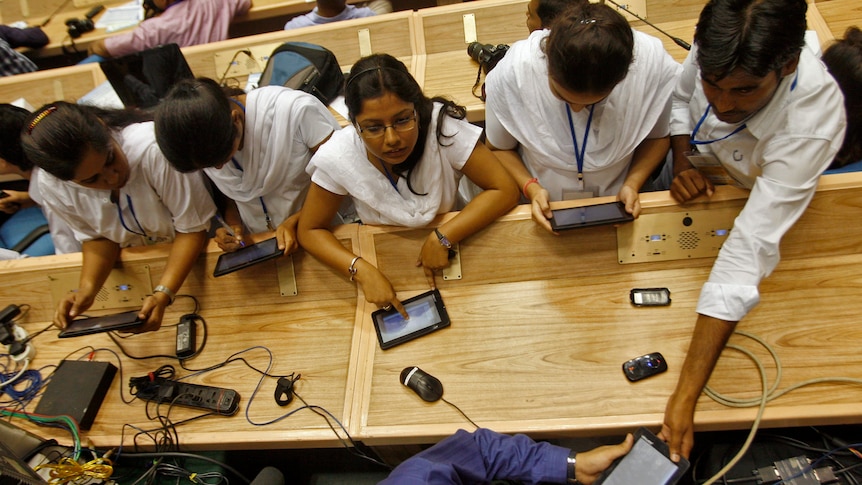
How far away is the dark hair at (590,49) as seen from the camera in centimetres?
93

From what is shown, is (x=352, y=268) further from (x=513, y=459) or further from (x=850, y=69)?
(x=850, y=69)

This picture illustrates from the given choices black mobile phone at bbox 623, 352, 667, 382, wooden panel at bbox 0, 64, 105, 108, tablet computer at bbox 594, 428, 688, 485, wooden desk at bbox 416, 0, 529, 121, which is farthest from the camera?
wooden panel at bbox 0, 64, 105, 108

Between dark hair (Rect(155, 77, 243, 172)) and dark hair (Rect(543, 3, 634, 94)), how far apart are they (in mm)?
776

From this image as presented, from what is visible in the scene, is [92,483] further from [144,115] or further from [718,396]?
[718,396]

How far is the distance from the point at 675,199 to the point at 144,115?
4.90 feet

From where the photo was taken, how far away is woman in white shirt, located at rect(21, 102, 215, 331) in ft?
4.29

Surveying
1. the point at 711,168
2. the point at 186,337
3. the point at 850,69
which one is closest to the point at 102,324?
the point at 186,337

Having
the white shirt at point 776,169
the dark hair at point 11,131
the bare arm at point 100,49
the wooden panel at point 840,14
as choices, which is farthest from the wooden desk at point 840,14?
the bare arm at point 100,49

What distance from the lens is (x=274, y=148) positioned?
4.50 feet

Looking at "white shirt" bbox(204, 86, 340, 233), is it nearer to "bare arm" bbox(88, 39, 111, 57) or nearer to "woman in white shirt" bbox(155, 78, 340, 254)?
"woman in white shirt" bbox(155, 78, 340, 254)

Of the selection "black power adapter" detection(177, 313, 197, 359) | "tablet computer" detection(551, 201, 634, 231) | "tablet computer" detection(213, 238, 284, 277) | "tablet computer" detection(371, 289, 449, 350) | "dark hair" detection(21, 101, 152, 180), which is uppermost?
"dark hair" detection(21, 101, 152, 180)

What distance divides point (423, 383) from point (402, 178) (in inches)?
20.1

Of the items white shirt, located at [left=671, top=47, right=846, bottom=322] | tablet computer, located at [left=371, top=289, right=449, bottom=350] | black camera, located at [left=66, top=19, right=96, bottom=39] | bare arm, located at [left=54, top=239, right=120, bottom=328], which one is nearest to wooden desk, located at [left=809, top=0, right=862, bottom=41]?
white shirt, located at [left=671, top=47, right=846, bottom=322]

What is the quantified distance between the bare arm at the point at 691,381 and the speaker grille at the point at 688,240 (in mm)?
252
